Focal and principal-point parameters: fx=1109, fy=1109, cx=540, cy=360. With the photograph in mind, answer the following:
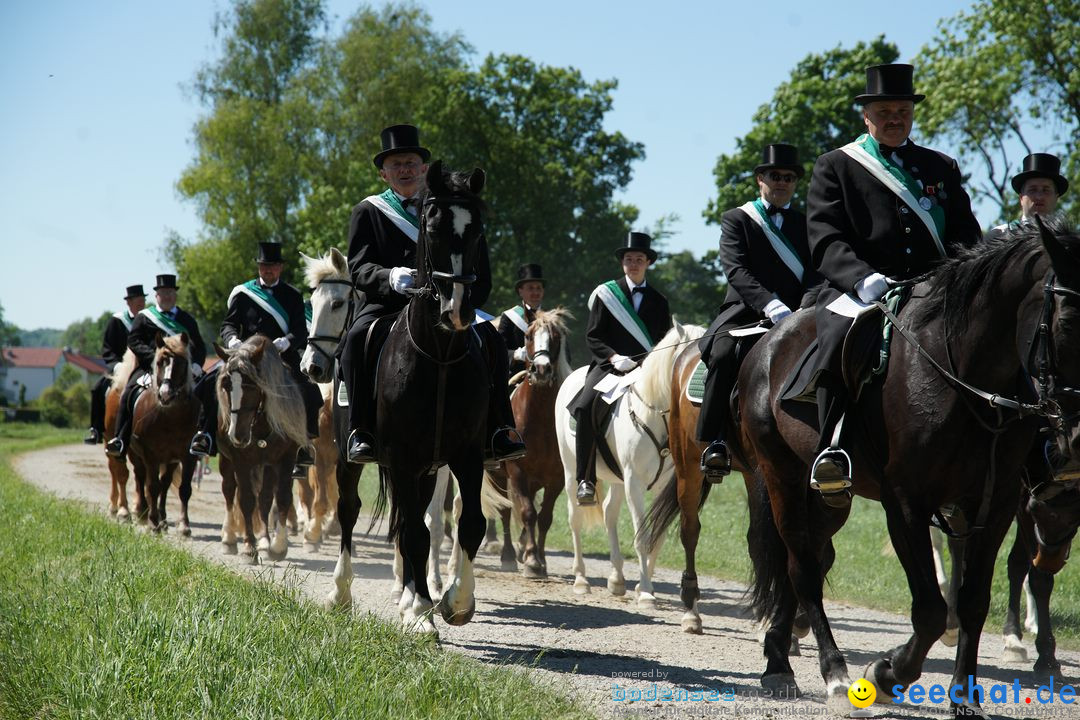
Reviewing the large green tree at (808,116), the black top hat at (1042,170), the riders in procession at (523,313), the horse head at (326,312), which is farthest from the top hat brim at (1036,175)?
the large green tree at (808,116)

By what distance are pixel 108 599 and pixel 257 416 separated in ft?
21.4

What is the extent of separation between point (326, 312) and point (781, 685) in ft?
20.5

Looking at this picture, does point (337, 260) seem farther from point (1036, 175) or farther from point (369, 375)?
point (1036, 175)

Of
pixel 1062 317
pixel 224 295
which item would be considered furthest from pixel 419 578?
pixel 224 295

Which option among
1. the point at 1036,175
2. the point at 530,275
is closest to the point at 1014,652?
the point at 1036,175

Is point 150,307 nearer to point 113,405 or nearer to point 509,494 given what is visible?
point 113,405

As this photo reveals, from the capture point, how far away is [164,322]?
16453mm

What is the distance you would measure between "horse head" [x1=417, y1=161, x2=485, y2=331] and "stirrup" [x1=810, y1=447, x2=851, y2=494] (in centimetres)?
235

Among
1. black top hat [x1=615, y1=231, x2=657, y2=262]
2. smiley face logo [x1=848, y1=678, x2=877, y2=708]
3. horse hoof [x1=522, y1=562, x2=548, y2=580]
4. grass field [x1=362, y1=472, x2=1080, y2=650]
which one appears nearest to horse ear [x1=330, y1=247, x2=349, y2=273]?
black top hat [x1=615, y1=231, x2=657, y2=262]

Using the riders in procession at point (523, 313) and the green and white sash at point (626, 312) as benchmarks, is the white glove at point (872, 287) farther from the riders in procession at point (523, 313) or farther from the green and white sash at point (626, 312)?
the riders in procession at point (523, 313)

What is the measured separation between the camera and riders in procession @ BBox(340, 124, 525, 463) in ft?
26.0

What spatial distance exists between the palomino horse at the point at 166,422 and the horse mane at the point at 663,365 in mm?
6932

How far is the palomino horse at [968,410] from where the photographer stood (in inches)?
195

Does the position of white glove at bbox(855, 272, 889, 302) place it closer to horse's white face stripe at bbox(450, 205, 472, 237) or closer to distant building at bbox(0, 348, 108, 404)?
Result: horse's white face stripe at bbox(450, 205, 472, 237)
